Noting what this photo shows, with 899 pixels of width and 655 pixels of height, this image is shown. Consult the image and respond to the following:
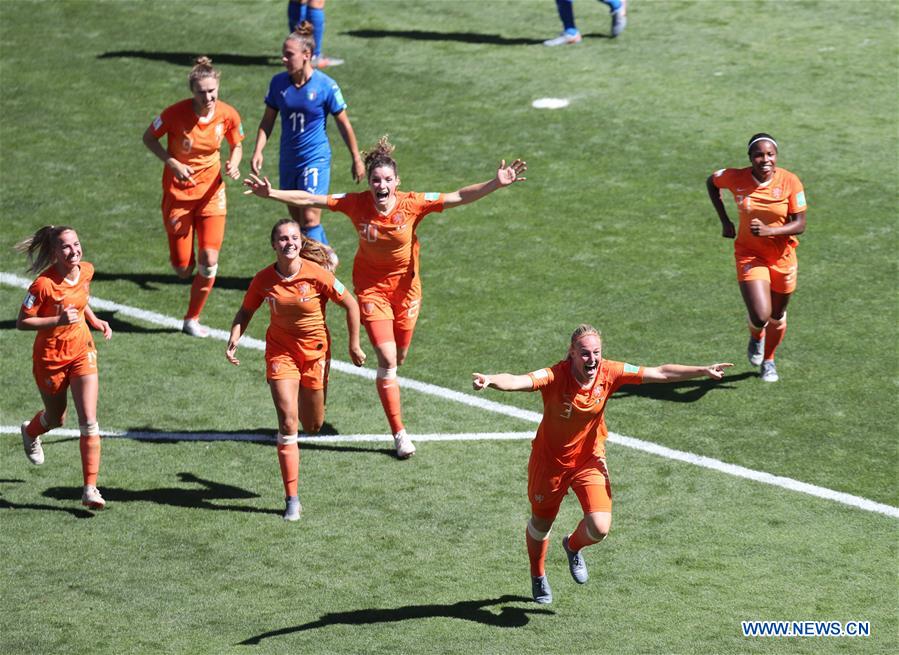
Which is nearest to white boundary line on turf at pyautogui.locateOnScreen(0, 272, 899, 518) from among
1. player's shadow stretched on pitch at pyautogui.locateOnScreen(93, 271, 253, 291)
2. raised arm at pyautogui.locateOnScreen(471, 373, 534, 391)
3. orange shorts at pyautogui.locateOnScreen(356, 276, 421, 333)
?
player's shadow stretched on pitch at pyautogui.locateOnScreen(93, 271, 253, 291)

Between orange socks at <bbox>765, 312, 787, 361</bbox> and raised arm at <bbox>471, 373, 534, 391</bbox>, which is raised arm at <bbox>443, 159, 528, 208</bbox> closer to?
raised arm at <bbox>471, 373, 534, 391</bbox>

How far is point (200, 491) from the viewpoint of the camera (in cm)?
1394

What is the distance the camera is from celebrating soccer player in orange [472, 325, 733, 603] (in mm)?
11172

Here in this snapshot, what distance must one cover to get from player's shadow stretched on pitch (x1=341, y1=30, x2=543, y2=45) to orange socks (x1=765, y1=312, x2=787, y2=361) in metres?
10.0

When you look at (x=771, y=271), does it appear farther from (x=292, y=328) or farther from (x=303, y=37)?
(x=303, y=37)

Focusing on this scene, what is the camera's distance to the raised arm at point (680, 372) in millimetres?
11062

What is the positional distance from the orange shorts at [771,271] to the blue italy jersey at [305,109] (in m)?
4.54

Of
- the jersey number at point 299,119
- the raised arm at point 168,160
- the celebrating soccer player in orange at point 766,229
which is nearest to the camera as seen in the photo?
the celebrating soccer player in orange at point 766,229

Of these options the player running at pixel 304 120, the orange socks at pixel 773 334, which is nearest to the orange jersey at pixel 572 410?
the orange socks at pixel 773 334

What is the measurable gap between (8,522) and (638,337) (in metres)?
6.72

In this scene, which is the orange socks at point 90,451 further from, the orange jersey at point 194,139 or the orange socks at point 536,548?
the orange jersey at point 194,139

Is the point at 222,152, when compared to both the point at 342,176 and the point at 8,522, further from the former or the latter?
the point at 8,522

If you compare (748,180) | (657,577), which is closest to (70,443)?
(657,577)

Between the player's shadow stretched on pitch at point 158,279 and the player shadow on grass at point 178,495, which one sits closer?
the player shadow on grass at point 178,495
